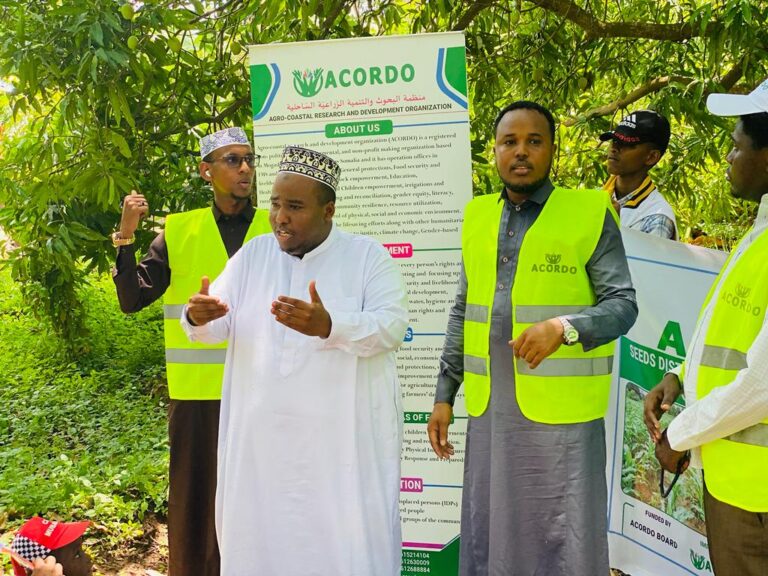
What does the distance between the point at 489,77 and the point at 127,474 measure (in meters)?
3.63

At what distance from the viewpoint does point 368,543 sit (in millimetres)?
2826

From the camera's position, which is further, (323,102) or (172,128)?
(172,128)

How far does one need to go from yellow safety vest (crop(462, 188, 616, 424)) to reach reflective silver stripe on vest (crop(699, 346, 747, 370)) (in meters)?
0.53

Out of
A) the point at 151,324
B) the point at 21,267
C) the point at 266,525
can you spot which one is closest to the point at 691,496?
the point at 266,525

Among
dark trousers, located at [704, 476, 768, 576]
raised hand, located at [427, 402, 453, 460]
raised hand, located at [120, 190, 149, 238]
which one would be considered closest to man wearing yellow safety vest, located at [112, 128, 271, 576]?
raised hand, located at [120, 190, 149, 238]

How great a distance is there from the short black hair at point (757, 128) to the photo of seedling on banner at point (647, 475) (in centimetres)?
148

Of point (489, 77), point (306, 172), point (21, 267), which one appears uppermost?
point (489, 77)

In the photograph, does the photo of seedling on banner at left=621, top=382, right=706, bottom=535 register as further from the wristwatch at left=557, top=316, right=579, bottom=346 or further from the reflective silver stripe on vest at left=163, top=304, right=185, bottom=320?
the reflective silver stripe on vest at left=163, top=304, right=185, bottom=320

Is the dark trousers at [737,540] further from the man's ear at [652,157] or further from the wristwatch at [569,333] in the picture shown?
the man's ear at [652,157]

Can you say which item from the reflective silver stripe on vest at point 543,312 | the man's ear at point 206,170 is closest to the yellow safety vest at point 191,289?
the man's ear at point 206,170

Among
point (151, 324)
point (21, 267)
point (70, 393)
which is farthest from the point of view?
point (151, 324)

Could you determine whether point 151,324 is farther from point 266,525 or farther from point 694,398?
point 694,398

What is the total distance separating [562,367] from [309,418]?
92cm

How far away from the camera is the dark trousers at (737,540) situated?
7.11 ft
